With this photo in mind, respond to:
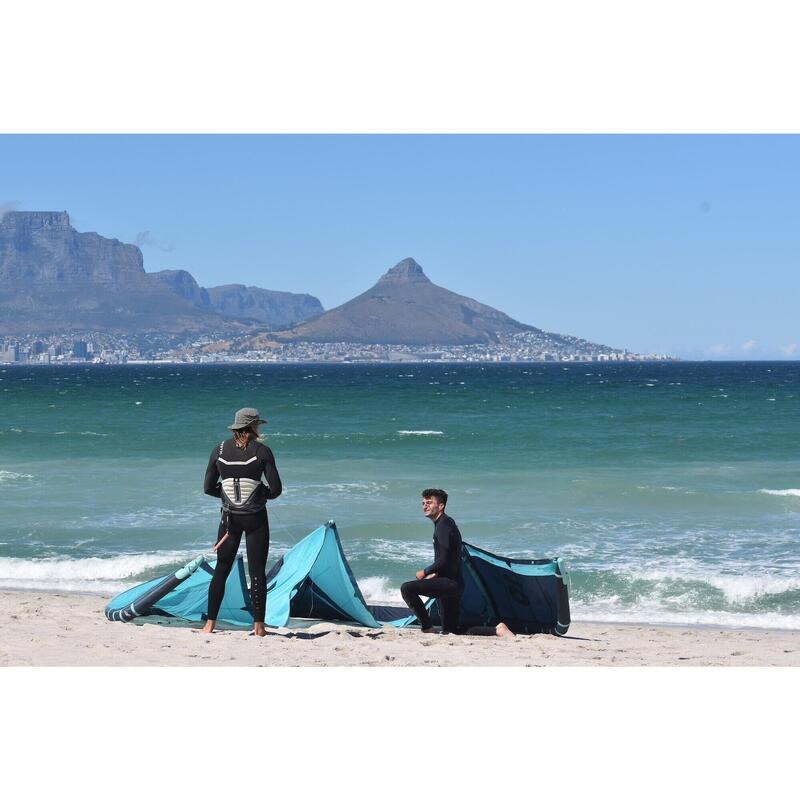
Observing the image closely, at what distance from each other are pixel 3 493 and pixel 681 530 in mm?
12693

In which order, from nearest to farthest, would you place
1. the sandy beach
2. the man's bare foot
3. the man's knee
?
the sandy beach, the man's knee, the man's bare foot

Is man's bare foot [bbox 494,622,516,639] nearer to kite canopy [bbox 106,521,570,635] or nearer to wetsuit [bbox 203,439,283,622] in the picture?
kite canopy [bbox 106,521,570,635]

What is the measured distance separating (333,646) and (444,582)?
1100 millimetres

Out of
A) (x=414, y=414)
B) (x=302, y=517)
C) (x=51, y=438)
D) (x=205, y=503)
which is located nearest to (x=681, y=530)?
(x=302, y=517)

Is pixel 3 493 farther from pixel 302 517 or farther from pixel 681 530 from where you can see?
pixel 681 530

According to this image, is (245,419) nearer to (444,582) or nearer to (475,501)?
(444,582)

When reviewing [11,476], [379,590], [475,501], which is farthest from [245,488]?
[11,476]

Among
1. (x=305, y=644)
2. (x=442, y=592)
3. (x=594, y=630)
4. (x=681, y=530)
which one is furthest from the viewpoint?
(x=681, y=530)

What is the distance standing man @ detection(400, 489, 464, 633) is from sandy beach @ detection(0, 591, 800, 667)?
0.28m

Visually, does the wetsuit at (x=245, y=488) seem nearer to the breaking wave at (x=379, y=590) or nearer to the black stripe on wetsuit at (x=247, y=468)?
the black stripe on wetsuit at (x=247, y=468)

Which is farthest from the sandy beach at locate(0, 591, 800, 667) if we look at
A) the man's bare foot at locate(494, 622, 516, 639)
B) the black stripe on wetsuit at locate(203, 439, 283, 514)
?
the black stripe on wetsuit at locate(203, 439, 283, 514)

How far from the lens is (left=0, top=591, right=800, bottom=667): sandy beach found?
24.6ft

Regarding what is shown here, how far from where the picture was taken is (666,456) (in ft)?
98.5
